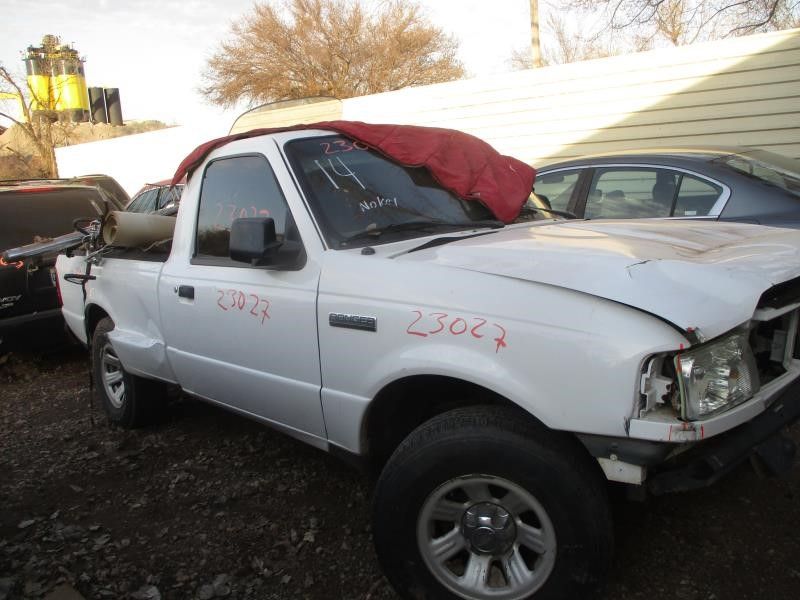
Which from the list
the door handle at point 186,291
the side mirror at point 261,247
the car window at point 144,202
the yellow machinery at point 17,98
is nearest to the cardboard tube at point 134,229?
the door handle at point 186,291

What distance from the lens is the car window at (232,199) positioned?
308 cm

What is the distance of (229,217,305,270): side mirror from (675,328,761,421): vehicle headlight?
5.12ft

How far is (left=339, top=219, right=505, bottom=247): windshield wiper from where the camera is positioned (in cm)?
280

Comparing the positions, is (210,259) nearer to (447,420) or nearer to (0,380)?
(447,420)

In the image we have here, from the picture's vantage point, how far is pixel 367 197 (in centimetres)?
299

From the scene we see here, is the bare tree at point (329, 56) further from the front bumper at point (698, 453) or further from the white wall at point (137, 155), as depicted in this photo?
the front bumper at point (698, 453)

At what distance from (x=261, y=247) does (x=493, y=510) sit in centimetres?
135

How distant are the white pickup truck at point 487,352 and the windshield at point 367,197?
0.03ft

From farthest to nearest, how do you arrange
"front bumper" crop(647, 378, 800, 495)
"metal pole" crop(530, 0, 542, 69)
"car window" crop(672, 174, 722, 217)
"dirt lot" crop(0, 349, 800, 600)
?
"metal pole" crop(530, 0, 542, 69), "car window" crop(672, 174, 722, 217), "dirt lot" crop(0, 349, 800, 600), "front bumper" crop(647, 378, 800, 495)

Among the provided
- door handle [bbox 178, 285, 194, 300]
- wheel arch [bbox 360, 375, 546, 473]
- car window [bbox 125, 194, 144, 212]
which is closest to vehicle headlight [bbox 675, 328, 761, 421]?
wheel arch [bbox 360, 375, 546, 473]

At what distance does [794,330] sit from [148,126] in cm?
4828

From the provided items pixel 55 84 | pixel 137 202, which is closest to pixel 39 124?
pixel 55 84

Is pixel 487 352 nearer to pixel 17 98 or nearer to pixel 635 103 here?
pixel 635 103

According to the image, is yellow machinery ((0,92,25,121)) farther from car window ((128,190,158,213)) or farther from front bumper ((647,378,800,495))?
front bumper ((647,378,800,495))
